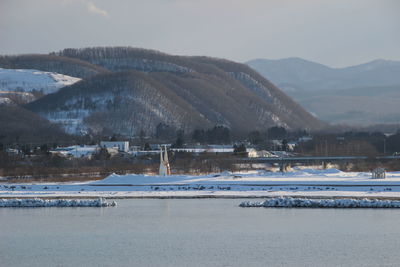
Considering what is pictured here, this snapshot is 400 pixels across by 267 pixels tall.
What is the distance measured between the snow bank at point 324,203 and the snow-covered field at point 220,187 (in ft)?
14.6

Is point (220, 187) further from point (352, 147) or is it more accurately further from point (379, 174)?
point (352, 147)

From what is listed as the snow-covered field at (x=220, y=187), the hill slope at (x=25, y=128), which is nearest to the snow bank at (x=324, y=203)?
the snow-covered field at (x=220, y=187)

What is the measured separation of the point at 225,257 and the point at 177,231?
677 centimetres

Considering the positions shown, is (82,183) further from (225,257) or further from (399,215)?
(225,257)

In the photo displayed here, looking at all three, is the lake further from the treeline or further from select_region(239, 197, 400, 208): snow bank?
the treeline

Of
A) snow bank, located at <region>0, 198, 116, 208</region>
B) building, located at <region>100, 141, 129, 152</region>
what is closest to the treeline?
building, located at <region>100, 141, 129, 152</region>

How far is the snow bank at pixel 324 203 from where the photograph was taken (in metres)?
47.1

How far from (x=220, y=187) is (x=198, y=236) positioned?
2517cm

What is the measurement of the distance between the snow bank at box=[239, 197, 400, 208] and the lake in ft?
5.05

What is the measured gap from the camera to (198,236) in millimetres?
36250

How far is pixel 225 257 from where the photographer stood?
31.4m

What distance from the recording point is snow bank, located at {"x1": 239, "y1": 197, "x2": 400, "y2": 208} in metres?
47.1

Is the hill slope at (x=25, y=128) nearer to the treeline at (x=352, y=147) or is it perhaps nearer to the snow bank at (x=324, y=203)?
the treeline at (x=352, y=147)

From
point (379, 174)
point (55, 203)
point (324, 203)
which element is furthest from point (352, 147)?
point (55, 203)
